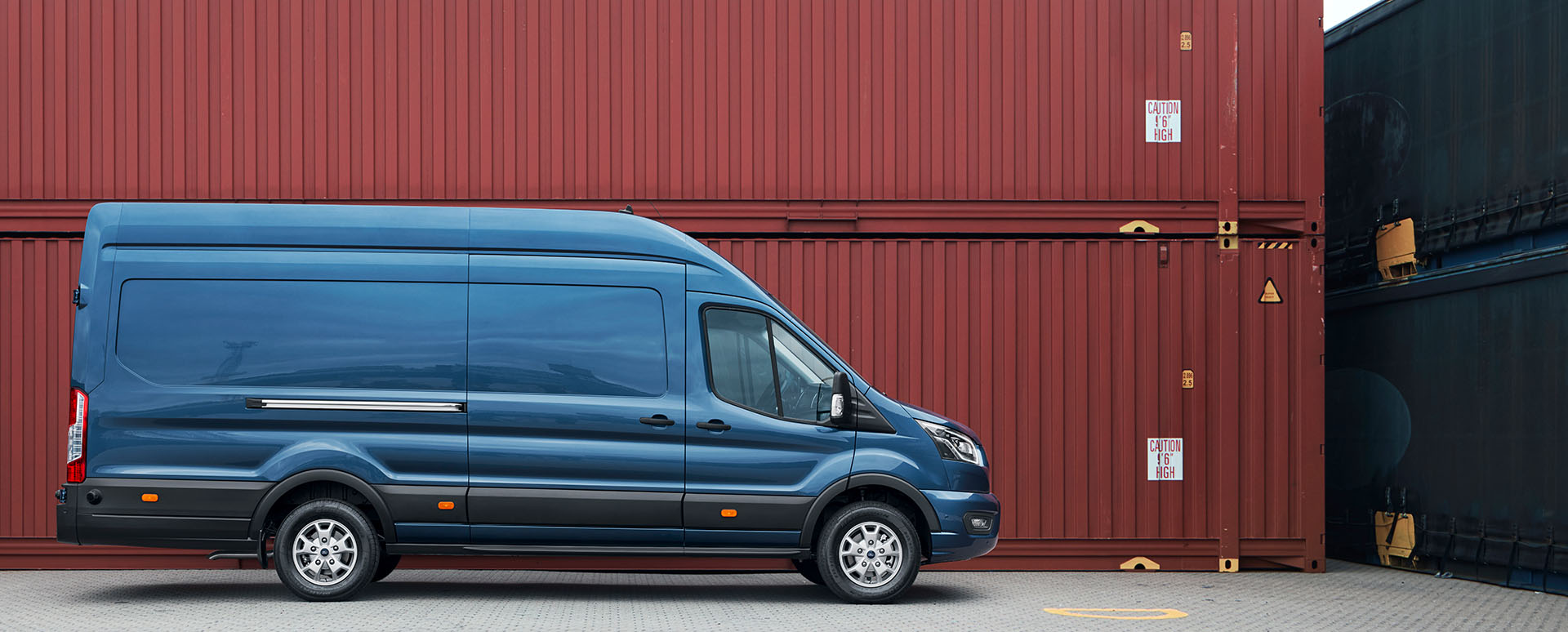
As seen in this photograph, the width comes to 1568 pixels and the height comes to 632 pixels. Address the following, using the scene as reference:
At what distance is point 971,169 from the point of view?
410 inches

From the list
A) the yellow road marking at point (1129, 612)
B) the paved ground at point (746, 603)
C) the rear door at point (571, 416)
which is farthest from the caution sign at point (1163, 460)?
the rear door at point (571, 416)

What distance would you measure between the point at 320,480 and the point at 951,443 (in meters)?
3.79

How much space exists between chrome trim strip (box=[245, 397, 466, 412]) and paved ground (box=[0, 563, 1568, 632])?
1.14 m

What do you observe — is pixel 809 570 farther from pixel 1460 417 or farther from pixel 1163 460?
pixel 1460 417

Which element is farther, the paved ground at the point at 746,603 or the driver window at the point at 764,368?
the driver window at the point at 764,368

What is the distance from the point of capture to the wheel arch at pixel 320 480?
788 cm

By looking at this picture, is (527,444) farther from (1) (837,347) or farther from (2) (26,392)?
(2) (26,392)

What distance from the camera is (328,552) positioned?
7941 mm

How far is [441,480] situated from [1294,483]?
20.8 ft

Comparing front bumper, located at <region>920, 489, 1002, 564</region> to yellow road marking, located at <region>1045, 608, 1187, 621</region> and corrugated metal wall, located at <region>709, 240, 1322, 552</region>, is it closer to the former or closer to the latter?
yellow road marking, located at <region>1045, 608, 1187, 621</region>

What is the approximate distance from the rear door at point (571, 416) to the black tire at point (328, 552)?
0.66m

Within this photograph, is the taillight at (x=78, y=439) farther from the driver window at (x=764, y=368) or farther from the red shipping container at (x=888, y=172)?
the driver window at (x=764, y=368)

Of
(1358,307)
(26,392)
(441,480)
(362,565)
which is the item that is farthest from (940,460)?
(26,392)

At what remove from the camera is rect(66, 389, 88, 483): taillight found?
25.7 feet
